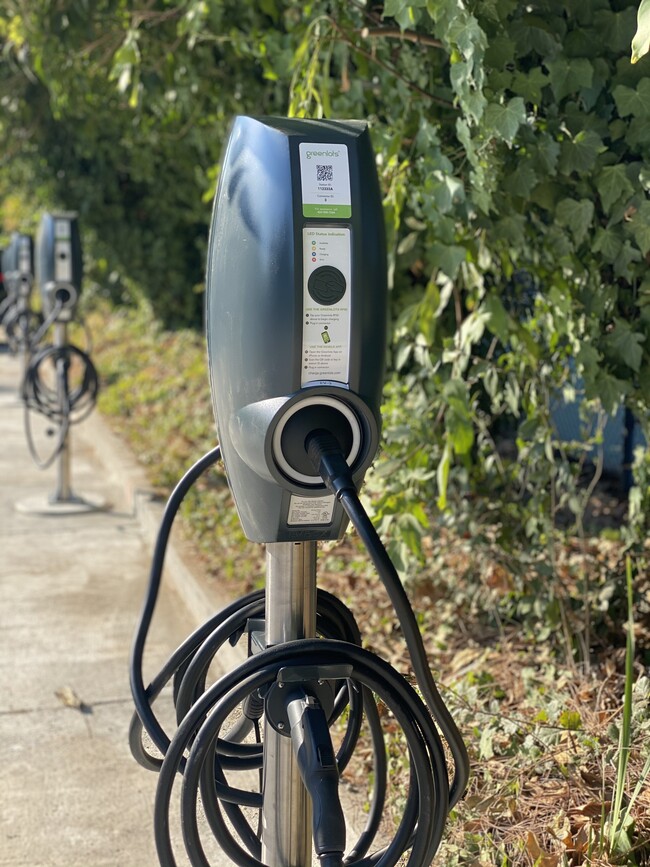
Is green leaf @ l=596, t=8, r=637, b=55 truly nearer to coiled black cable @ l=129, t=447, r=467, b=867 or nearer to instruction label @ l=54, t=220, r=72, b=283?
coiled black cable @ l=129, t=447, r=467, b=867

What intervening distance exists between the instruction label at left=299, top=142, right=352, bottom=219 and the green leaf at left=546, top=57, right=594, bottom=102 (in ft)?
2.89

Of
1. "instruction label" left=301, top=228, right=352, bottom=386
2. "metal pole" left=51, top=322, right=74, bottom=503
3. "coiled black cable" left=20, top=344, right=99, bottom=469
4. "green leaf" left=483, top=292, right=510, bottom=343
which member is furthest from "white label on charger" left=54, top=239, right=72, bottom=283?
"instruction label" left=301, top=228, right=352, bottom=386

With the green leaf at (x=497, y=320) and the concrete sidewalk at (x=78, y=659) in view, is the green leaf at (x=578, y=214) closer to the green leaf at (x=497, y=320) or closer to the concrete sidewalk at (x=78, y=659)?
the green leaf at (x=497, y=320)

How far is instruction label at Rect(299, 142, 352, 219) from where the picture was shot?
1.77 meters

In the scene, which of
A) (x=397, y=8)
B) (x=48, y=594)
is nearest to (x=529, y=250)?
(x=397, y=8)

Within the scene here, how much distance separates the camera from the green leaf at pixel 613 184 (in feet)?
7.95

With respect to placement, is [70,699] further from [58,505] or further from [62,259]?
[62,259]

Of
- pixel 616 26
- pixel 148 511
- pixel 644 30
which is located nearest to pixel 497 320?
pixel 616 26

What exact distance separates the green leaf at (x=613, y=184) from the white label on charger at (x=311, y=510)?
1.02 metres

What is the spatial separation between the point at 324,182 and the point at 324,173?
0.02 meters

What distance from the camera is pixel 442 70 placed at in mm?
3074

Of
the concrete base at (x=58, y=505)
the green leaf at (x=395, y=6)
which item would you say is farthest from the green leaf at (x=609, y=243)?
the concrete base at (x=58, y=505)

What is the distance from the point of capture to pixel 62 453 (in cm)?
663

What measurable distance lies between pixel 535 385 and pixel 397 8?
1.44 m
